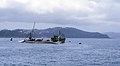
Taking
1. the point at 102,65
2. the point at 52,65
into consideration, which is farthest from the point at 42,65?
the point at 102,65

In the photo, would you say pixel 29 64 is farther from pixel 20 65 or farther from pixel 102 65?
pixel 102 65

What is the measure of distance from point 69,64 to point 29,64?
8946mm

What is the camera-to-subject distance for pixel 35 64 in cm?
7756

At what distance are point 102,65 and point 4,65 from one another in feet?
70.3

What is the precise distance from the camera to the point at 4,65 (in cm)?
7356

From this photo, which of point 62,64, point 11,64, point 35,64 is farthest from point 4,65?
point 62,64

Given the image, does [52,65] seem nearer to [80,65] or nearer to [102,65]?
[80,65]

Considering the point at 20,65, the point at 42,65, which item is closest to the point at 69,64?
the point at 42,65

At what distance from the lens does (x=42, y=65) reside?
75562mm

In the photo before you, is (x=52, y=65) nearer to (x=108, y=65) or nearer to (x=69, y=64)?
(x=69, y=64)

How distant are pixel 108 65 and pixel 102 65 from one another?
1.34m

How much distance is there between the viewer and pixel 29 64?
76.9 meters

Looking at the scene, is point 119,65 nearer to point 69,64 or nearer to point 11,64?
point 69,64

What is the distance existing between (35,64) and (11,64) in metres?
5.37
